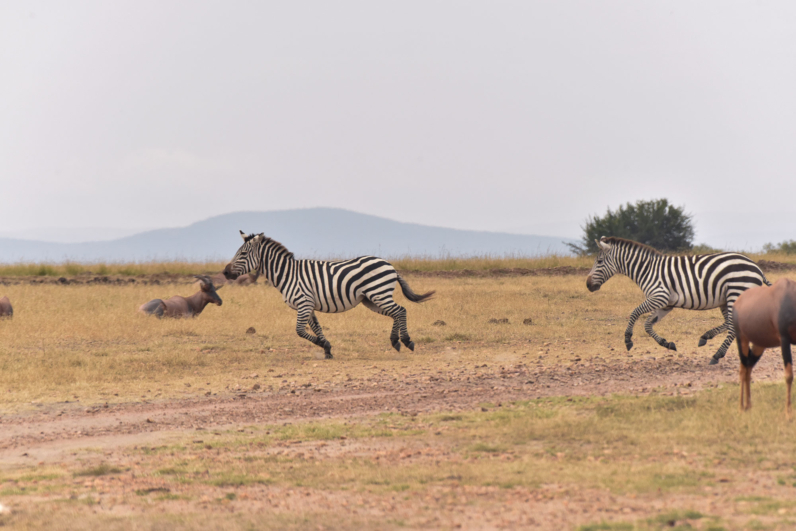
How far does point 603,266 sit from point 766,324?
24.4 ft

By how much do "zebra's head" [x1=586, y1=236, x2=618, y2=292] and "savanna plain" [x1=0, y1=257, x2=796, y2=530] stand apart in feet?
Result: 3.31

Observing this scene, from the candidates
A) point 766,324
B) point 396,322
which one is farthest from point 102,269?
point 766,324

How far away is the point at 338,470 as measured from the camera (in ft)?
19.0

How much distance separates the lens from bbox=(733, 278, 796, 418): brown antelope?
6.69 m

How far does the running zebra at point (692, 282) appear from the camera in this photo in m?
12.0

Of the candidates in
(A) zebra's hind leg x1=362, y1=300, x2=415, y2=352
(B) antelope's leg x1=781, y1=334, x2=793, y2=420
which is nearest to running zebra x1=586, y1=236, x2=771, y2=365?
(A) zebra's hind leg x1=362, y1=300, x2=415, y2=352

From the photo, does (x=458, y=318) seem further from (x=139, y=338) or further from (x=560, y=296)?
(x=139, y=338)

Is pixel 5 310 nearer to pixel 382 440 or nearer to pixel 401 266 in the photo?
pixel 382 440

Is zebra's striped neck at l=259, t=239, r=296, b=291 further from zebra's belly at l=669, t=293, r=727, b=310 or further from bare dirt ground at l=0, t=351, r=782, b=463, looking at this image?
zebra's belly at l=669, t=293, r=727, b=310

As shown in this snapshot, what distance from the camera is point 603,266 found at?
47.0 feet

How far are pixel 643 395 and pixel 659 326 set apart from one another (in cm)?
744

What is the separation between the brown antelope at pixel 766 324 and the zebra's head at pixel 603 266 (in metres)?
6.71

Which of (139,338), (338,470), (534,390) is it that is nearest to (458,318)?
(139,338)

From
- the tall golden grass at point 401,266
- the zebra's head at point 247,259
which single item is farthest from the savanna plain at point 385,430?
the tall golden grass at point 401,266
